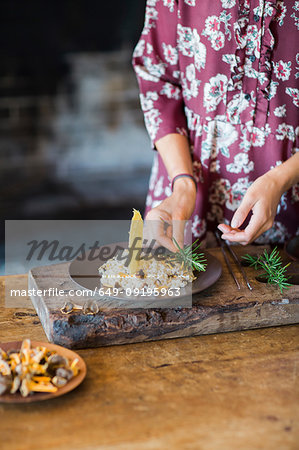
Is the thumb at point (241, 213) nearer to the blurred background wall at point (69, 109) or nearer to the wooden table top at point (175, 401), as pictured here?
the wooden table top at point (175, 401)

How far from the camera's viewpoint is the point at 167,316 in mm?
1111

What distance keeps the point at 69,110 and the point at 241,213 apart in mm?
1949

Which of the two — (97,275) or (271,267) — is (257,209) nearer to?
(271,267)

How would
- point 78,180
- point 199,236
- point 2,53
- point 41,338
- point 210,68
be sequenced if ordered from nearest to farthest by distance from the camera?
point 41,338, point 210,68, point 199,236, point 2,53, point 78,180

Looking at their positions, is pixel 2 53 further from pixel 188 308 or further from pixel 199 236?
pixel 188 308

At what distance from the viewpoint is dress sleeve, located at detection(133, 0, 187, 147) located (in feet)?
4.93

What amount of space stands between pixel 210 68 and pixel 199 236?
0.45 meters

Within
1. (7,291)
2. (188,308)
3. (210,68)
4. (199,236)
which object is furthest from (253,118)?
(7,291)

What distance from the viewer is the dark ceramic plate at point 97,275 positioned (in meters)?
1.13

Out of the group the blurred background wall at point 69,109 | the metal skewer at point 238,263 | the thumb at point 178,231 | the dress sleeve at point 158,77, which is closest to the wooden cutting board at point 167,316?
the metal skewer at point 238,263

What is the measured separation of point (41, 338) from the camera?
110cm

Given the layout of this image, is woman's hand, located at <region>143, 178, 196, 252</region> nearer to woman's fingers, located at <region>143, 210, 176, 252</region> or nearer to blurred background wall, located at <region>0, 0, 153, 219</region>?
woman's fingers, located at <region>143, 210, 176, 252</region>

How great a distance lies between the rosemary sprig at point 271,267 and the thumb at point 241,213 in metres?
0.12

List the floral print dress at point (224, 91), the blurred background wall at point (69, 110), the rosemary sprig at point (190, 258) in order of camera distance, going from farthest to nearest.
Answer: the blurred background wall at point (69, 110) < the floral print dress at point (224, 91) < the rosemary sprig at point (190, 258)
